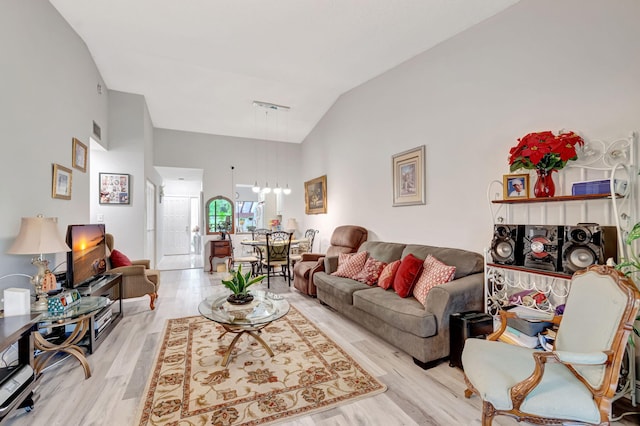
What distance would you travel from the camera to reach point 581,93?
7.17ft

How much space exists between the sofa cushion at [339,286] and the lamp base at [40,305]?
273cm

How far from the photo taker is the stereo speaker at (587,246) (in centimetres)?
190

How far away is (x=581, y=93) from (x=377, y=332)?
2.64 m

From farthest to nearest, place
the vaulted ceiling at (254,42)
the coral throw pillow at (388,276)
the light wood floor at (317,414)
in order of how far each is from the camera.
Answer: the coral throw pillow at (388,276)
the vaulted ceiling at (254,42)
the light wood floor at (317,414)

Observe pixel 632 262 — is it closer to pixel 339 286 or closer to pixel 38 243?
pixel 339 286

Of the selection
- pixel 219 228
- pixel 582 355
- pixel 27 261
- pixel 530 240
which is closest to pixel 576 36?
pixel 530 240

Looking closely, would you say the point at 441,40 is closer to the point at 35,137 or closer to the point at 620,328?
the point at 620,328

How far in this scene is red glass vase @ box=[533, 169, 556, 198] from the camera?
2.26 meters

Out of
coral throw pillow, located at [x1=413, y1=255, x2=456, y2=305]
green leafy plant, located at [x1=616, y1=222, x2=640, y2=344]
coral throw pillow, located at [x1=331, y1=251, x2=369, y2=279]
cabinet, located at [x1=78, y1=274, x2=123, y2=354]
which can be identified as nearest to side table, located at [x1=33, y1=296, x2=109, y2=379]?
cabinet, located at [x1=78, y1=274, x2=123, y2=354]

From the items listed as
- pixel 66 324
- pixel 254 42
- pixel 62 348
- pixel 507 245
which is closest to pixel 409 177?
pixel 507 245

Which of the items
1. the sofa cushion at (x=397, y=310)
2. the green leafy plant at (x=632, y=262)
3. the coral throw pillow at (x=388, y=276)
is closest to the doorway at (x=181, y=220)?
the coral throw pillow at (x=388, y=276)

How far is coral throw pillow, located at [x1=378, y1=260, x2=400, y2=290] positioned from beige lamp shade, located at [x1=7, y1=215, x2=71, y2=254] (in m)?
3.10

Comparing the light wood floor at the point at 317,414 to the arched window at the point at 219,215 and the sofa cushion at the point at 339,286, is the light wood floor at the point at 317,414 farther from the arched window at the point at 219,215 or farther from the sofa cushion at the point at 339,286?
the arched window at the point at 219,215

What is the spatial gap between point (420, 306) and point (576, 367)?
121cm
